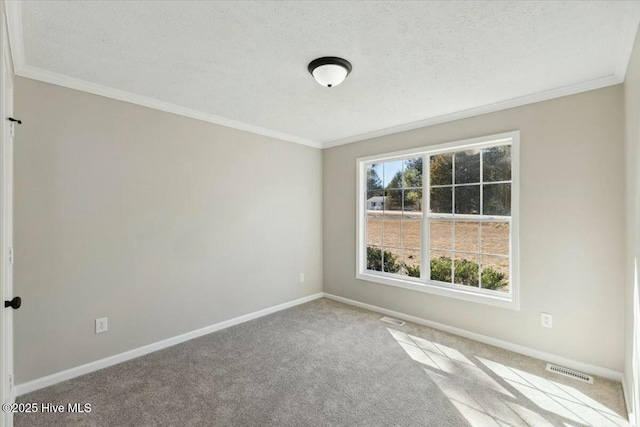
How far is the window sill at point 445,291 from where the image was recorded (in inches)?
120

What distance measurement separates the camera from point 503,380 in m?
2.45

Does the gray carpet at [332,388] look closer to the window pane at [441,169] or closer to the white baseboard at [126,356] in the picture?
the white baseboard at [126,356]

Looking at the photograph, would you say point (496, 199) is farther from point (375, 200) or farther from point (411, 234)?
point (375, 200)

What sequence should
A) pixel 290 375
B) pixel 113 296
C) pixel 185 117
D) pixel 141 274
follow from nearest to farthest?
pixel 290 375, pixel 113 296, pixel 141 274, pixel 185 117

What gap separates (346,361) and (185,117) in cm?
299

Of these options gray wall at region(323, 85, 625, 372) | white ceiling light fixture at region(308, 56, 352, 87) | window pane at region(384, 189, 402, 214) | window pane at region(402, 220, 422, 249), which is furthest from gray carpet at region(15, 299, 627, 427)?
white ceiling light fixture at region(308, 56, 352, 87)

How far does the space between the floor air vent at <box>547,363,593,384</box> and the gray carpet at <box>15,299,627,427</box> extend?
0.22ft

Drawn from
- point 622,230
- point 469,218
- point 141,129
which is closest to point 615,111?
point 622,230

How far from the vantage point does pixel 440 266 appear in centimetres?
365

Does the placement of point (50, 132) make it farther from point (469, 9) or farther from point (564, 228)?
point (564, 228)

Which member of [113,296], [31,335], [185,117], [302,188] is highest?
[185,117]

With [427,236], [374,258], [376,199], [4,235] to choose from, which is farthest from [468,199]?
[4,235]

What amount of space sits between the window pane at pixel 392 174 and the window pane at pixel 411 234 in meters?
0.54

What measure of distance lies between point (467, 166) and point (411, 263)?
4.56ft
